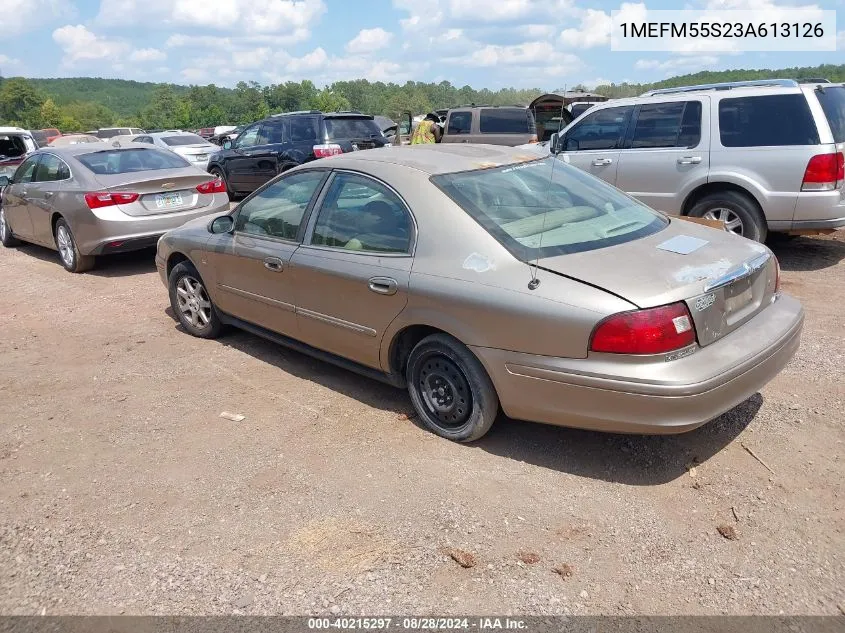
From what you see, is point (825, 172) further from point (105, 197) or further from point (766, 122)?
point (105, 197)

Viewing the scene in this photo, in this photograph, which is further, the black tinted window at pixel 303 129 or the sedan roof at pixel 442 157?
the black tinted window at pixel 303 129

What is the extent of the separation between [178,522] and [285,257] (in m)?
1.90

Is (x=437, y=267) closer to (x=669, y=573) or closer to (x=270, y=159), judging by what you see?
(x=669, y=573)

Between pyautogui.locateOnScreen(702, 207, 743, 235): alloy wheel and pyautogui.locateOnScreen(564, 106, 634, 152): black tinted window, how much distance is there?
1447mm

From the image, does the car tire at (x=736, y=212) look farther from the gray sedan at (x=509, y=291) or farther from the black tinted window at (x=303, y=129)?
the black tinted window at (x=303, y=129)

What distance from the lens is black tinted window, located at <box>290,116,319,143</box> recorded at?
41.1ft

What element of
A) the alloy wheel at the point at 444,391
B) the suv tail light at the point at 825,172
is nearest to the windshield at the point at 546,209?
the alloy wheel at the point at 444,391

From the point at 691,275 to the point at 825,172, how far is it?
439 cm

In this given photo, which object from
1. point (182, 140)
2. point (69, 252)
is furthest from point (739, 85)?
point (182, 140)

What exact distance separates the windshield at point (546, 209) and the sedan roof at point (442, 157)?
0.08m

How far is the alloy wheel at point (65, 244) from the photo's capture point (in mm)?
8508

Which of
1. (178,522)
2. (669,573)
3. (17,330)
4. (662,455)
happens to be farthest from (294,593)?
(17,330)

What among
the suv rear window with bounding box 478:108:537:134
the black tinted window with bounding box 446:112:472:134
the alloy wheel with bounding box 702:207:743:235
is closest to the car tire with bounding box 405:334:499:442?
the alloy wheel with bounding box 702:207:743:235

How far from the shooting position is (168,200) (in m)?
8.26
